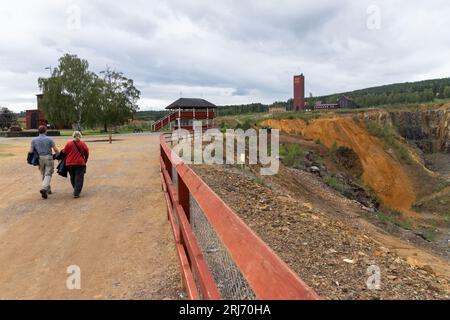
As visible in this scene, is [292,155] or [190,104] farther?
[190,104]

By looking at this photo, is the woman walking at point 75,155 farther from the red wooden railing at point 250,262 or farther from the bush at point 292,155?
the bush at point 292,155

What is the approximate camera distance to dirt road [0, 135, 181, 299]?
14.9ft

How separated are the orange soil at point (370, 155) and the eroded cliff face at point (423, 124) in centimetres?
2831

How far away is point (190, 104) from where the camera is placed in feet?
150

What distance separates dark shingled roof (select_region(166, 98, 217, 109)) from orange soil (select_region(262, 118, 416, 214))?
773 centimetres

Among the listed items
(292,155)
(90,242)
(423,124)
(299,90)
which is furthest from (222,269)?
(299,90)

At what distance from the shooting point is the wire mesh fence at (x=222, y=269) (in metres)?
4.52

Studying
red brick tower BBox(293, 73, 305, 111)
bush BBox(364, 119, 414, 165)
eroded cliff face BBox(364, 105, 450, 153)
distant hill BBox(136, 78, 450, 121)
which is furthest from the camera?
distant hill BBox(136, 78, 450, 121)

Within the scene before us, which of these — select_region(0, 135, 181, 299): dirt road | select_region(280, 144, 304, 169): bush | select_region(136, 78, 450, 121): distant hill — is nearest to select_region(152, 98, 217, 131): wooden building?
select_region(280, 144, 304, 169): bush

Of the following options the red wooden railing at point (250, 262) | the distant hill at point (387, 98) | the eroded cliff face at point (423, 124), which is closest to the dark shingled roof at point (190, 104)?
the distant hill at point (387, 98)

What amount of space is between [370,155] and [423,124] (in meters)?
44.3

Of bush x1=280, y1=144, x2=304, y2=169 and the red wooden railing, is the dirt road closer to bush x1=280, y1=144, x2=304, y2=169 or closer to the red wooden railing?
the red wooden railing

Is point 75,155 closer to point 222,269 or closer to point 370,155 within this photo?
point 222,269
